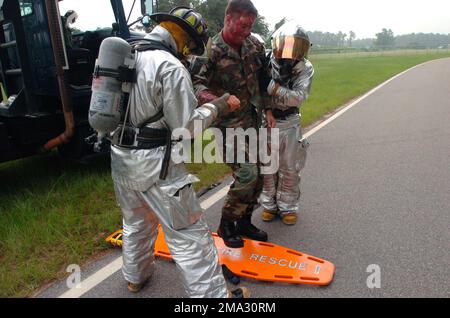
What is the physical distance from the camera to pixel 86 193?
4520 millimetres

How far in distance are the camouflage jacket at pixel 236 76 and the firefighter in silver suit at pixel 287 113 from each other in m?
0.18

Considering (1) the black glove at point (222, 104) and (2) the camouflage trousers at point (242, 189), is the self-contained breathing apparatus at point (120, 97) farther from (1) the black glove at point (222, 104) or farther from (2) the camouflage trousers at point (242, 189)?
(2) the camouflage trousers at point (242, 189)

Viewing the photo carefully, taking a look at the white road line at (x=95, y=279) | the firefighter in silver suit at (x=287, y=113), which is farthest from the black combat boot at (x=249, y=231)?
the white road line at (x=95, y=279)

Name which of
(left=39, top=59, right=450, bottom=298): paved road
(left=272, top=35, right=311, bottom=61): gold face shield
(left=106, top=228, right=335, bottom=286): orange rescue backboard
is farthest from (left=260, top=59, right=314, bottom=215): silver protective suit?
(left=106, top=228, right=335, bottom=286): orange rescue backboard

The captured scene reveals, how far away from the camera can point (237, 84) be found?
3145mm

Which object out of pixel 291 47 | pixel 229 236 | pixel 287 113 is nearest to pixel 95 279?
pixel 229 236

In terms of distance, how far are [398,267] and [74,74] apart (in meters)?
4.26

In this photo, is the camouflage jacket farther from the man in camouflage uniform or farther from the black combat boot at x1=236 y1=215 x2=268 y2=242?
the black combat boot at x1=236 y1=215 x2=268 y2=242

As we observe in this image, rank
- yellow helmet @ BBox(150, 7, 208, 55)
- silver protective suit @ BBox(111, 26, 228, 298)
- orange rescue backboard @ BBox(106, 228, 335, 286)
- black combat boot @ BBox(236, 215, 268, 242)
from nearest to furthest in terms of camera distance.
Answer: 1. silver protective suit @ BBox(111, 26, 228, 298)
2. yellow helmet @ BBox(150, 7, 208, 55)
3. orange rescue backboard @ BBox(106, 228, 335, 286)
4. black combat boot @ BBox(236, 215, 268, 242)

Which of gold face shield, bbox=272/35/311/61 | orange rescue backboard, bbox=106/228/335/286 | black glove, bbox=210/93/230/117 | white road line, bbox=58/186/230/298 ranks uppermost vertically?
gold face shield, bbox=272/35/311/61

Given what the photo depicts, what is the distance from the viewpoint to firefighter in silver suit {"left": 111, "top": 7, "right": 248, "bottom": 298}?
7.12 ft

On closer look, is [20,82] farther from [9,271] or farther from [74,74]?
[9,271]

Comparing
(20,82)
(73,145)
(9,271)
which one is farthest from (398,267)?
(20,82)

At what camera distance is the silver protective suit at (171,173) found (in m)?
2.16
